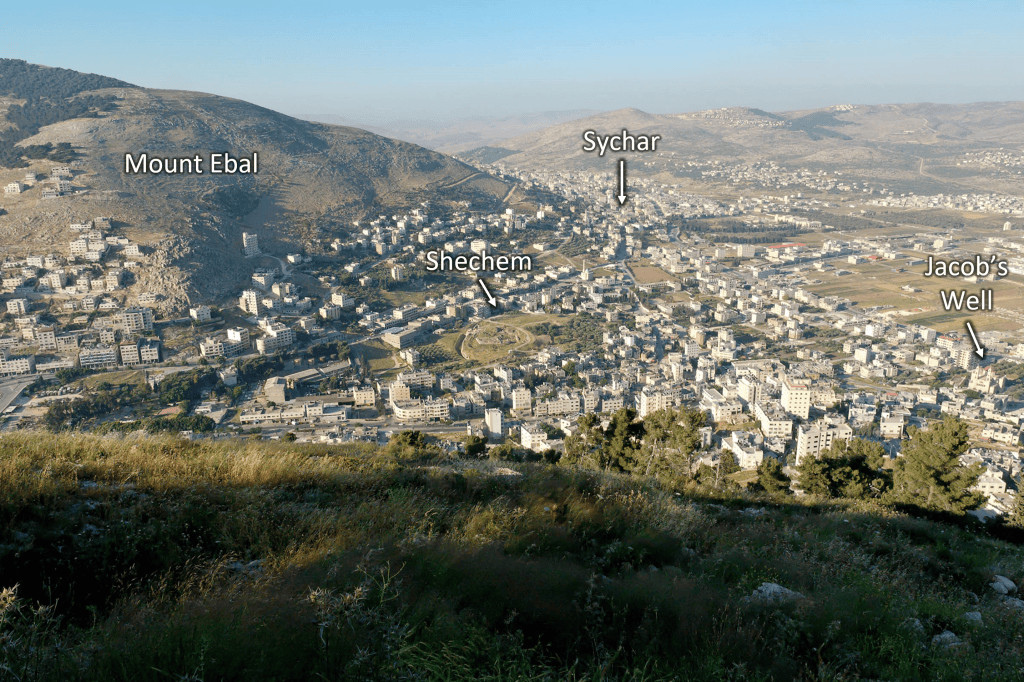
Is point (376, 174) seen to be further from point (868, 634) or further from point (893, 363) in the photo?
point (868, 634)

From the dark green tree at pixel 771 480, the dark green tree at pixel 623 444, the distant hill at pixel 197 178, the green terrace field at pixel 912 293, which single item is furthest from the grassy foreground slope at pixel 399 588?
the green terrace field at pixel 912 293

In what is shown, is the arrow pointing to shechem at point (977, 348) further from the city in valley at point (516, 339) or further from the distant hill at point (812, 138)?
the distant hill at point (812, 138)

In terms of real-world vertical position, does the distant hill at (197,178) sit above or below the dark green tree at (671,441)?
above

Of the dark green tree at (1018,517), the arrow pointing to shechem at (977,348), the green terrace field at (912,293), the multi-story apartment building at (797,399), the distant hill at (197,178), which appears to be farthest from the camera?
the green terrace field at (912,293)

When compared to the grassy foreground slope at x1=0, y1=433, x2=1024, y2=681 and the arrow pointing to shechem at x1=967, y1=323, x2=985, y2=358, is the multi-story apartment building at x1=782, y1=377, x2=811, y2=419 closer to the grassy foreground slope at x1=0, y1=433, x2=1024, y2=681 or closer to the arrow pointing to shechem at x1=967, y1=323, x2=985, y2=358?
the arrow pointing to shechem at x1=967, y1=323, x2=985, y2=358

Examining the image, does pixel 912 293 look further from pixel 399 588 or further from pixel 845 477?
pixel 399 588

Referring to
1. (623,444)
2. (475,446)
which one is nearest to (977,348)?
(623,444)

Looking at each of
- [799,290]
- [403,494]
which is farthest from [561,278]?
[403,494]
